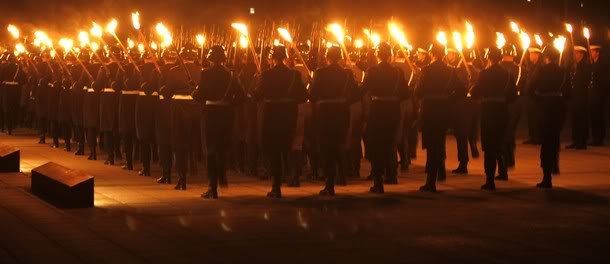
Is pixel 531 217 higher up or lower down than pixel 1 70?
lower down

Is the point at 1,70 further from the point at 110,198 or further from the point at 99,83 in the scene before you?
the point at 110,198

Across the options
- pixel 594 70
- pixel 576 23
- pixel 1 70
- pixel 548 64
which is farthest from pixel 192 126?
pixel 576 23

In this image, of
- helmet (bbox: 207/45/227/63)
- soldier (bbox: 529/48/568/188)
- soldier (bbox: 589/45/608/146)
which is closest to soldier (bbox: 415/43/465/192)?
soldier (bbox: 529/48/568/188)

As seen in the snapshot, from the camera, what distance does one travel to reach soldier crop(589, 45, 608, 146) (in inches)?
1172

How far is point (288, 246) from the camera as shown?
13.5 metres

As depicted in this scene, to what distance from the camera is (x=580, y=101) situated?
29.3 m

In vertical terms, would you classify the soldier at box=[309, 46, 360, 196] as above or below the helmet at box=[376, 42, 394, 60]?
below

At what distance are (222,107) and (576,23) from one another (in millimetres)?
30301

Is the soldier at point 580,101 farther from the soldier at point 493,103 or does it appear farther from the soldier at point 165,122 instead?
the soldier at point 165,122

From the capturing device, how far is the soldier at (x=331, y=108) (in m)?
19.0

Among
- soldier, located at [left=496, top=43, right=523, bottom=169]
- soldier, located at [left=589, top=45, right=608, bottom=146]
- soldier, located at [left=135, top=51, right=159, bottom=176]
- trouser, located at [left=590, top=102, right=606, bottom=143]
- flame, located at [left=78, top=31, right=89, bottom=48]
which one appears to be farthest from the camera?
A: trouser, located at [left=590, top=102, right=606, bottom=143]

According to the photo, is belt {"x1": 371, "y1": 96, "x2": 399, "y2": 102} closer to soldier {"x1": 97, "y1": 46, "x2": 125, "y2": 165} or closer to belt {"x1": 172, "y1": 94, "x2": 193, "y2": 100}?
belt {"x1": 172, "y1": 94, "x2": 193, "y2": 100}

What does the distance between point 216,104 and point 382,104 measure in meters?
2.36

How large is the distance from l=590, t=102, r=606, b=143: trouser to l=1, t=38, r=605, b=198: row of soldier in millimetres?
4830
